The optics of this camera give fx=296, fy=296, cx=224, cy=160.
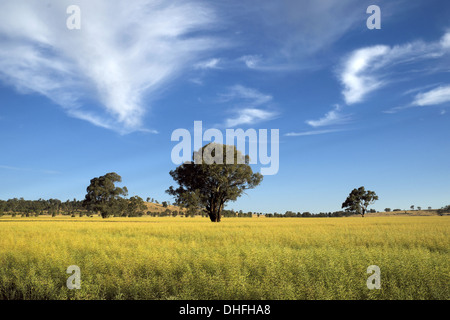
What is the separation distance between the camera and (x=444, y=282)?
7.19 m

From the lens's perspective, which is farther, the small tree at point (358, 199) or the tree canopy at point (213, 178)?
the small tree at point (358, 199)

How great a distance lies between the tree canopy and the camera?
50.6 metres

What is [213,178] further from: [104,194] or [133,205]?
[133,205]

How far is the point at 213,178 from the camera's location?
52031mm

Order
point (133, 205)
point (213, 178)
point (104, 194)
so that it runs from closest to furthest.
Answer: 1. point (213, 178)
2. point (104, 194)
3. point (133, 205)

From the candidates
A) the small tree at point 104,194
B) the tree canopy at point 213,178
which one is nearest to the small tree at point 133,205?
the small tree at point 104,194

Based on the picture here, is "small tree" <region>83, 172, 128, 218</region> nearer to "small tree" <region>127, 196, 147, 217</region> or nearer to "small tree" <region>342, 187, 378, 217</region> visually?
"small tree" <region>127, 196, 147, 217</region>

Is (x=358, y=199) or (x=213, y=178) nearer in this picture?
(x=213, y=178)

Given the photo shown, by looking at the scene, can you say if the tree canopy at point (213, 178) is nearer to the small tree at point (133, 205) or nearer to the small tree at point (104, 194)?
the small tree at point (104, 194)

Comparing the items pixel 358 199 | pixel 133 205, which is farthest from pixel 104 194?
pixel 358 199

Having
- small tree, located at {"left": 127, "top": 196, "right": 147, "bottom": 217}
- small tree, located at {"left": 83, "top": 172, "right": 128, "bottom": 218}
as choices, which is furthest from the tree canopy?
small tree, located at {"left": 127, "top": 196, "right": 147, "bottom": 217}

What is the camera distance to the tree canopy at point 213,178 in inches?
1991
